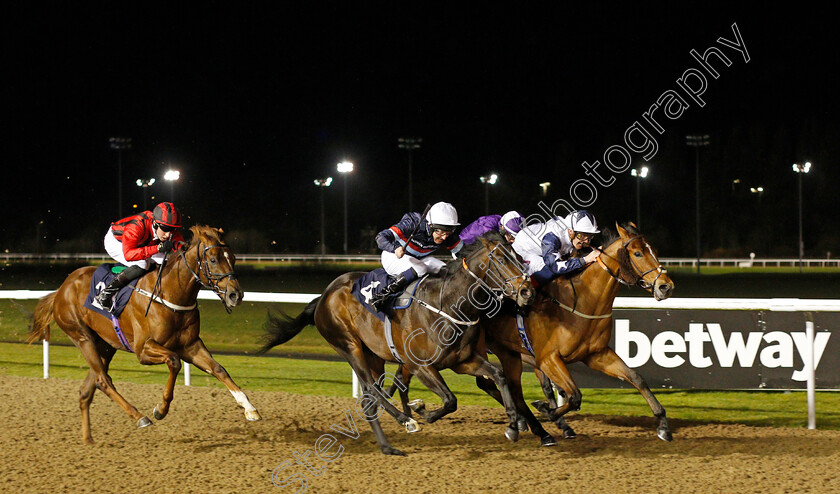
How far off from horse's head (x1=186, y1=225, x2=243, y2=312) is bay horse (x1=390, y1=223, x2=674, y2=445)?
1.46 m

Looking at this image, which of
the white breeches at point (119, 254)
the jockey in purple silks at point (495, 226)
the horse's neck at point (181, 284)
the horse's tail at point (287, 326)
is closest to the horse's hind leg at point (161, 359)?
the horse's neck at point (181, 284)

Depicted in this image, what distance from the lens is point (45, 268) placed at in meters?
32.6

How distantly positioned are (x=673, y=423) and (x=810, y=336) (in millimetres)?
1148

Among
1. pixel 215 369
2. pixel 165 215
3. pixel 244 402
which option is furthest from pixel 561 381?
pixel 165 215

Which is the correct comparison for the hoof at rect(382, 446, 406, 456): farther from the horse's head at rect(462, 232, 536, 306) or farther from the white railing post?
the white railing post

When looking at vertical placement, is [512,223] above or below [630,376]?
above

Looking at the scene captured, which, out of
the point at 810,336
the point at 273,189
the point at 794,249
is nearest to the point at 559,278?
the point at 810,336

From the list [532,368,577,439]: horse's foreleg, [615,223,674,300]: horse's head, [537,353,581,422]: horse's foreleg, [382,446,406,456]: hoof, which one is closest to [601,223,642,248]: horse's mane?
[615,223,674,300]: horse's head

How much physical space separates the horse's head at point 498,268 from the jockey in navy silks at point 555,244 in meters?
0.78

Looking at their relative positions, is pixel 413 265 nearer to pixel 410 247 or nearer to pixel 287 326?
pixel 410 247

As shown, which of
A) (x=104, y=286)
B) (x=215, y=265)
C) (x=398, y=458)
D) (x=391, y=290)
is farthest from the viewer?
(x=104, y=286)

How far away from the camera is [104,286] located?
19.0 feet

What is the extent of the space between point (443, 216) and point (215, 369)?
1.80 m

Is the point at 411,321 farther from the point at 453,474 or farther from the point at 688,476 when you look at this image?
the point at 688,476
